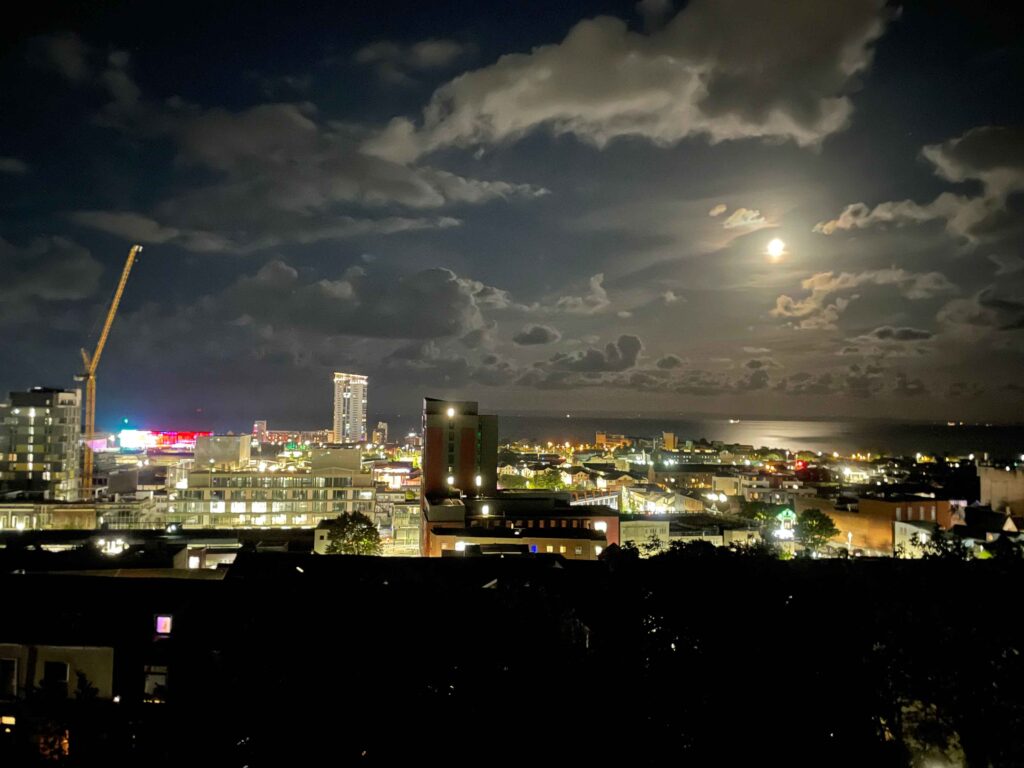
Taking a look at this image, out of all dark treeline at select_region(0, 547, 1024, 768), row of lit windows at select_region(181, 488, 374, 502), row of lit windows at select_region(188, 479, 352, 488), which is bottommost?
row of lit windows at select_region(181, 488, 374, 502)

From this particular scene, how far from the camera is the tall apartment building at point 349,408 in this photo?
124m

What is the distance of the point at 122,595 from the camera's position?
323 inches

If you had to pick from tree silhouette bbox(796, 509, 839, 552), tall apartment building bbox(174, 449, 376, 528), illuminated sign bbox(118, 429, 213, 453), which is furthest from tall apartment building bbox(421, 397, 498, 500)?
illuminated sign bbox(118, 429, 213, 453)

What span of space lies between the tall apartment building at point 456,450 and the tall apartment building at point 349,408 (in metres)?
96.6

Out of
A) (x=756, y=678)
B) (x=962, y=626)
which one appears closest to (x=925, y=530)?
(x=962, y=626)

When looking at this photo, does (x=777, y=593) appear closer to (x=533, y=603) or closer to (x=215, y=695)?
(x=533, y=603)

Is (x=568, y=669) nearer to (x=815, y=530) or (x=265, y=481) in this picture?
(x=815, y=530)

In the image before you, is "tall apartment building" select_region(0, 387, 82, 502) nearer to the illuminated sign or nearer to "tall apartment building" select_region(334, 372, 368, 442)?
the illuminated sign

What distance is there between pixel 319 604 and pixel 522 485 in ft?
124

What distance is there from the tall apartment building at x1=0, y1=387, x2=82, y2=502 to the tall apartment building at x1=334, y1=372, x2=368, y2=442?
293 ft

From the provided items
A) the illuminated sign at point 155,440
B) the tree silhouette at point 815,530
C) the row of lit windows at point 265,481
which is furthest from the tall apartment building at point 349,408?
the tree silhouette at point 815,530

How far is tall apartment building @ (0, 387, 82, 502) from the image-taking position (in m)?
31.8

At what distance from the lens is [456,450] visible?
28750 millimetres

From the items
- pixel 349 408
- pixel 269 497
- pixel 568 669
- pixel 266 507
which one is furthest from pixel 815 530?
pixel 349 408
